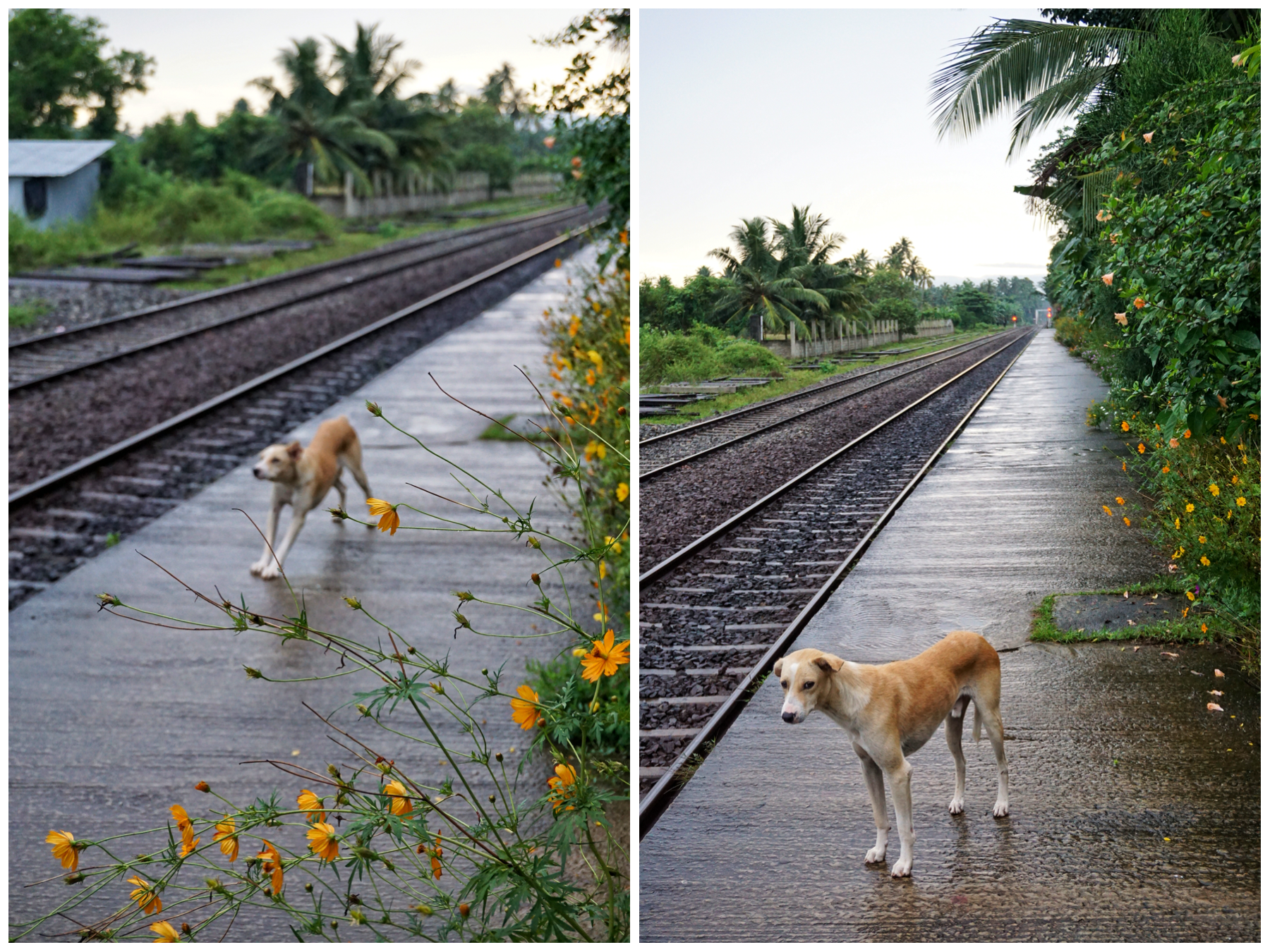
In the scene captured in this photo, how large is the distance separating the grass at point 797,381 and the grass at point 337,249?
11570 millimetres

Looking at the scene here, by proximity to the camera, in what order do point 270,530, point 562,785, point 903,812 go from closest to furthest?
point 562,785 < point 903,812 < point 270,530

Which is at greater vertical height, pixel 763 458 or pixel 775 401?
pixel 775 401

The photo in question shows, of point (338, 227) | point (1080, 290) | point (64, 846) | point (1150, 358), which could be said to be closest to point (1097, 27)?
point (1080, 290)

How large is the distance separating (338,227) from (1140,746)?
18591mm

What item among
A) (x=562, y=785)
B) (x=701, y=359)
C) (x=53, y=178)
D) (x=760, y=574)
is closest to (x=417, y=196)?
(x=53, y=178)

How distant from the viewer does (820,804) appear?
2715 millimetres

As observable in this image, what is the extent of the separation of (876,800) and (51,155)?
14.7m

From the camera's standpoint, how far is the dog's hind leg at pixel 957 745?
2715 mm

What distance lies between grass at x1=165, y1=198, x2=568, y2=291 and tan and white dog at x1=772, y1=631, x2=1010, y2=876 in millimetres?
12346

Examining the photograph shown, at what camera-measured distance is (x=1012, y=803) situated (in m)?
2.71

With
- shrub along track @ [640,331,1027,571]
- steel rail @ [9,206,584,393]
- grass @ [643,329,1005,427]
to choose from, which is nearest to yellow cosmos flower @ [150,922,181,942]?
shrub along track @ [640,331,1027,571]

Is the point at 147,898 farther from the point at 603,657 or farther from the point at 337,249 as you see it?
the point at 337,249

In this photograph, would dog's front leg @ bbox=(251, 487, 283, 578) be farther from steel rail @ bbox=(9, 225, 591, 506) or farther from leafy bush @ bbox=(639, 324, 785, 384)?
leafy bush @ bbox=(639, 324, 785, 384)

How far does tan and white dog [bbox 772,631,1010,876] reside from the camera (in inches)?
102
